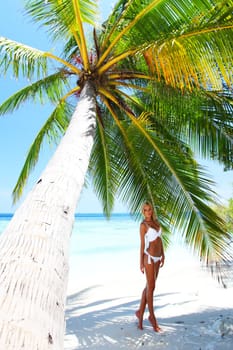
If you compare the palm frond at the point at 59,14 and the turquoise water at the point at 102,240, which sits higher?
the palm frond at the point at 59,14

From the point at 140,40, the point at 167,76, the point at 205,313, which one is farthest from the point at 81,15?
the point at 205,313

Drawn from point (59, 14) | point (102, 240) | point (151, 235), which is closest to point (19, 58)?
point (59, 14)

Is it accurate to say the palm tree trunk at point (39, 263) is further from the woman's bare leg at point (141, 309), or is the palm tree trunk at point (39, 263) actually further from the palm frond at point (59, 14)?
the palm frond at point (59, 14)

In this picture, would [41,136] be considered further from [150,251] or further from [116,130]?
[150,251]

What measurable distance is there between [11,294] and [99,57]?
4.74m

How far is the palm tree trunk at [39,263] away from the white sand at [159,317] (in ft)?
9.53

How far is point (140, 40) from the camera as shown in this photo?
4617mm

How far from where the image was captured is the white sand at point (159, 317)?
168 inches

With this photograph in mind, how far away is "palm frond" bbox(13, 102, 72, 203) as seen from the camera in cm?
711

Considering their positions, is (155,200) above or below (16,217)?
below

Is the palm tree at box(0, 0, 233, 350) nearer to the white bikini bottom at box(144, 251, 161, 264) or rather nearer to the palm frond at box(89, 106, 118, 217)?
the palm frond at box(89, 106, 118, 217)

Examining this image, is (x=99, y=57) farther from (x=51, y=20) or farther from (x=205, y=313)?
(x=205, y=313)

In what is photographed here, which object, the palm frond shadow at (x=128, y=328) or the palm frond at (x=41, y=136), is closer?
the palm frond shadow at (x=128, y=328)

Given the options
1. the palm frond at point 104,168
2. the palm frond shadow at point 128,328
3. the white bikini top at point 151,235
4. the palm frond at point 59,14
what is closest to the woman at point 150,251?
the white bikini top at point 151,235
